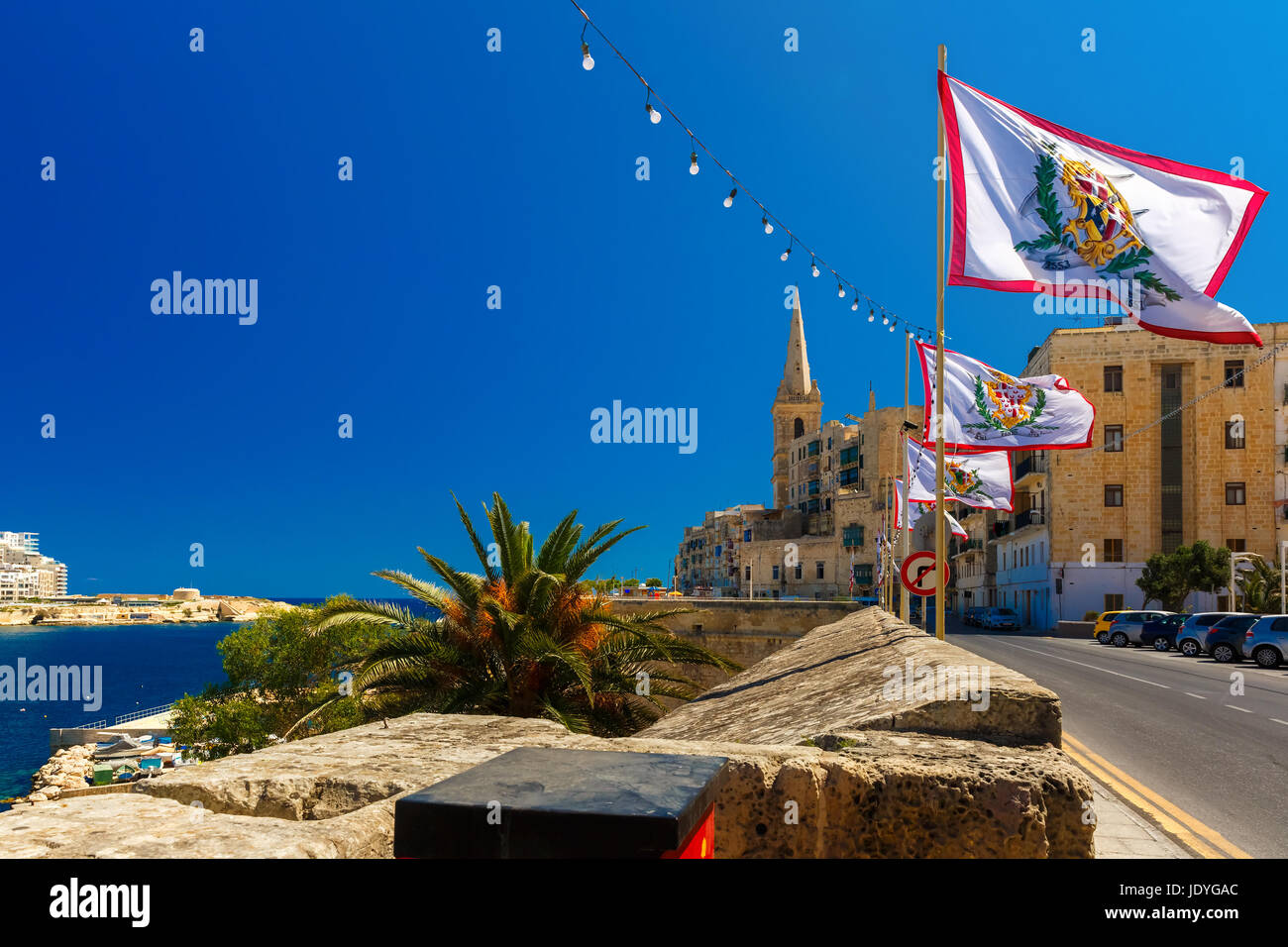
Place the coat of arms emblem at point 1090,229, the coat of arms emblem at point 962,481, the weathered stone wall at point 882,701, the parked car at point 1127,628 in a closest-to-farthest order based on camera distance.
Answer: the weathered stone wall at point 882,701 < the coat of arms emblem at point 1090,229 < the coat of arms emblem at point 962,481 < the parked car at point 1127,628

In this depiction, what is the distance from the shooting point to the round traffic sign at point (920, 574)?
30.5 ft

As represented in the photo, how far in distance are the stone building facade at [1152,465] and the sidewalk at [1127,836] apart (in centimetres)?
4703

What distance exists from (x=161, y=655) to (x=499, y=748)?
139649mm

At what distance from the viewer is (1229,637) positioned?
1047 inches

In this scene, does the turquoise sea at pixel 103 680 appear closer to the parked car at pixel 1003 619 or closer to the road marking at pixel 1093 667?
the road marking at pixel 1093 667

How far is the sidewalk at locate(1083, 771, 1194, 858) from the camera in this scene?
229 inches

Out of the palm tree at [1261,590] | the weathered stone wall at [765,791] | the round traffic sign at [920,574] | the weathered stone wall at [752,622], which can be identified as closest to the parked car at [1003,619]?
the palm tree at [1261,590]

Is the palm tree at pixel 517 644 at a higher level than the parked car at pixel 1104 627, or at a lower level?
higher

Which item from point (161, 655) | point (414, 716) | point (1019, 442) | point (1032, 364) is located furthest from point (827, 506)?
point (161, 655)

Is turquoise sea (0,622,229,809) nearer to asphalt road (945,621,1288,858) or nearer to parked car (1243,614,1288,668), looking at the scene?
asphalt road (945,621,1288,858)

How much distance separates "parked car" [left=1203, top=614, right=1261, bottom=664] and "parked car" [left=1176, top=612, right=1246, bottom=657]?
58.9 inches

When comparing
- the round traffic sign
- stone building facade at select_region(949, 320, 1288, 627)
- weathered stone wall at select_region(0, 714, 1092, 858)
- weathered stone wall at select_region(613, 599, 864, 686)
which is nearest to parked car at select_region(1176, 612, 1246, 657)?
weathered stone wall at select_region(613, 599, 864, 686)

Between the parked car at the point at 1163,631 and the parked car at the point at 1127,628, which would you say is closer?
the parked car at the point at 1163,631

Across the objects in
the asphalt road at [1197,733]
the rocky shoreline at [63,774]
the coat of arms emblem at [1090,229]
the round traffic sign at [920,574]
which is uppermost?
the coat of arms emblem at [1090,229]
